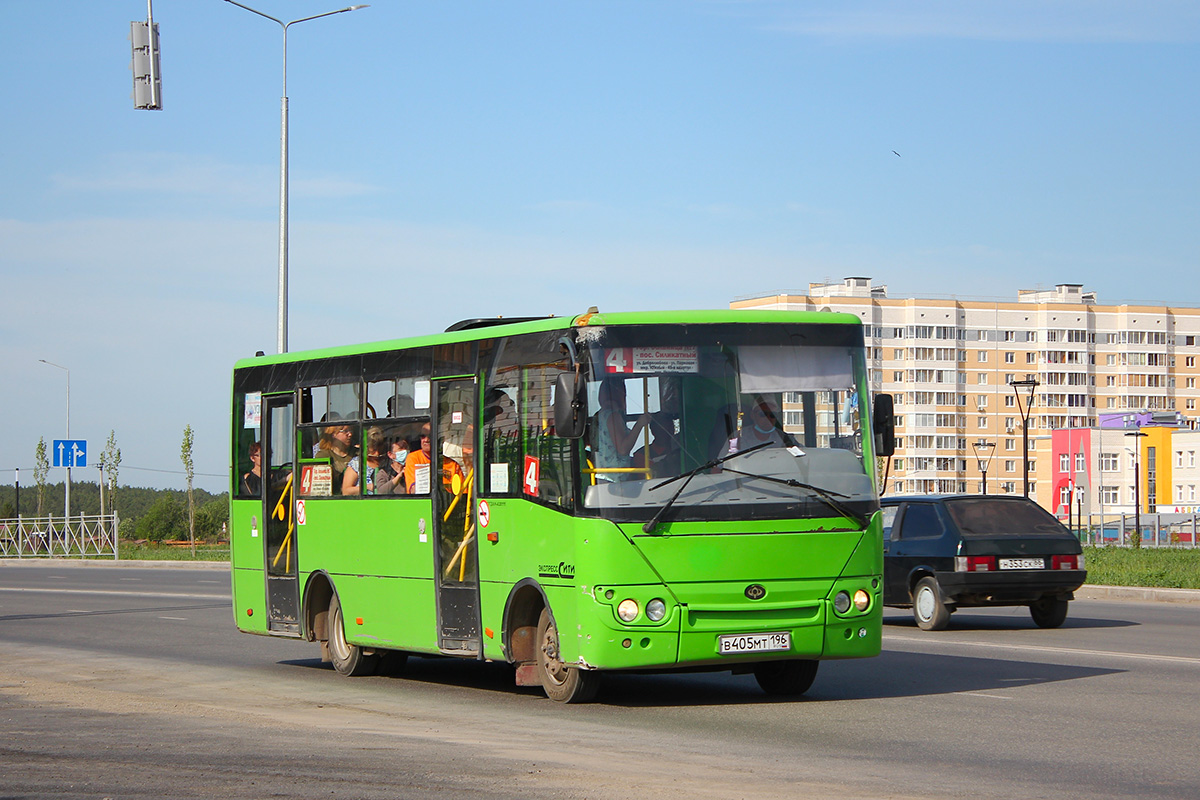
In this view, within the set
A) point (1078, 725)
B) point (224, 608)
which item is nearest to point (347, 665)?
point (1078, 725)

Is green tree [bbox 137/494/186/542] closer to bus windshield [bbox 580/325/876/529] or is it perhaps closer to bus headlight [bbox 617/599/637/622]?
bus windshield [bbox 580/325/876/529]

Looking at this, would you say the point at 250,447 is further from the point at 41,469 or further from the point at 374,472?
the point at 41,469

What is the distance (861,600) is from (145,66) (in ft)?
35.9

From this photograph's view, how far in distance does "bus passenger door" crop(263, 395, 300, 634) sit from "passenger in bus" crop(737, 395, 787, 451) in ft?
18.9

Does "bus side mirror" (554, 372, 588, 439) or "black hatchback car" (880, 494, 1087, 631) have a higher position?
"bus side mirror" (554, 372, 588, 439)

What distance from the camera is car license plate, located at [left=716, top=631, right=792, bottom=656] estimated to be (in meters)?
11.4

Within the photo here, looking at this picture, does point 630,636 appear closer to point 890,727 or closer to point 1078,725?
point 890,727

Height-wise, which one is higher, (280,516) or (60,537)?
(280,516)

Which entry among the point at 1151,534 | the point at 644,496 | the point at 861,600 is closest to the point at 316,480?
the point at 644,496

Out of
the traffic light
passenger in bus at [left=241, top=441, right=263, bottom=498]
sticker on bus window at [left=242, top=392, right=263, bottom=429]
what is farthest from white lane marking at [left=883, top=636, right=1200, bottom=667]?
the traffic light

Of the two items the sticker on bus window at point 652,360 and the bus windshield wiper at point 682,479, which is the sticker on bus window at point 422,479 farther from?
the bus windshield wiper at point 682,479

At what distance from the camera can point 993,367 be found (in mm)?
170750

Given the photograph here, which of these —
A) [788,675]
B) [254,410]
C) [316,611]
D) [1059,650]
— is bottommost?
[1059,650]

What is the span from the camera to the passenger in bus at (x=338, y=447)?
48.2 ft
